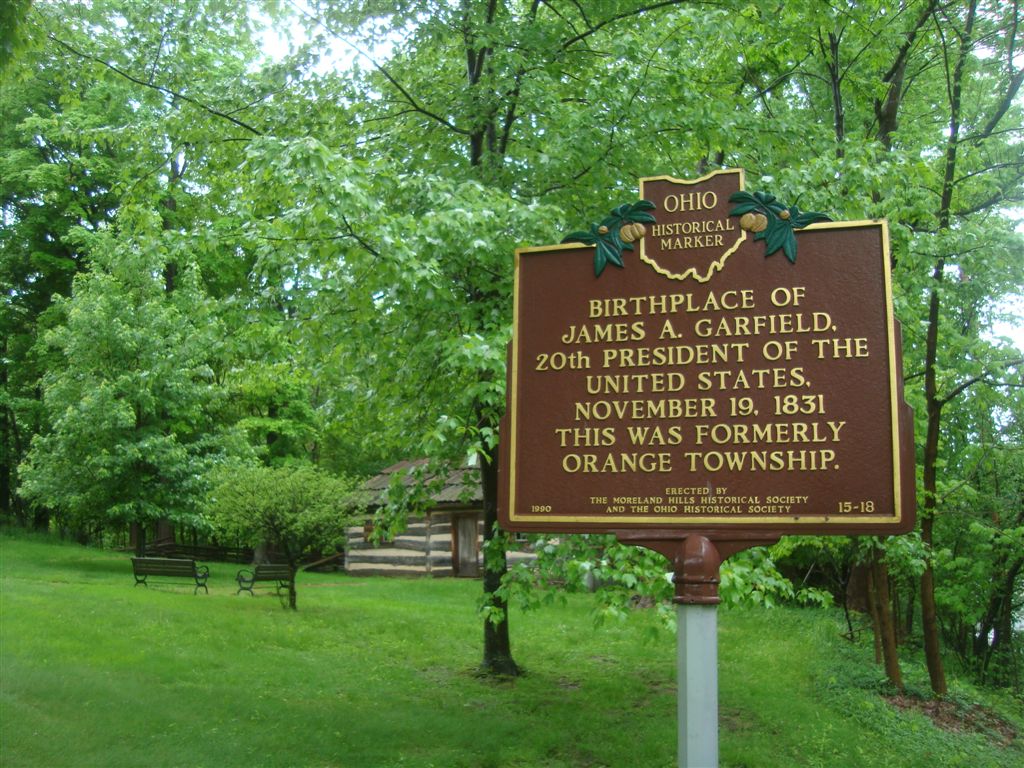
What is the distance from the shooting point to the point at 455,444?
10.6 m

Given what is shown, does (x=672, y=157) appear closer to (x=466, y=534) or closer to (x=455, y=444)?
(x=455, y=444)

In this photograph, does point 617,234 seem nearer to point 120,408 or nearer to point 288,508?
point 288,508

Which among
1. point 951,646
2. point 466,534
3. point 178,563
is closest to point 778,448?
point 951,646

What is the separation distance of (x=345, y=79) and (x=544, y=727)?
308 inches

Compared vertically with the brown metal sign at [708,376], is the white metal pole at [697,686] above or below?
below

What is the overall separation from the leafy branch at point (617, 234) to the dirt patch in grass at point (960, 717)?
28.7 ft

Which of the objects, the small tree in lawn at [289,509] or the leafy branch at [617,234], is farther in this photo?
the small tree in lawn at [289,509]

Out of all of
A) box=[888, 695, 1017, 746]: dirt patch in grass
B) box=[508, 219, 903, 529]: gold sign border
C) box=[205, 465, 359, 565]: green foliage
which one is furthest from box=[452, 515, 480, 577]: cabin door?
box=[508, 219, 903, 529]: gold sign border

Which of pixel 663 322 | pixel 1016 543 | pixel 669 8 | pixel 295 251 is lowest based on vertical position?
pixel 1016 543

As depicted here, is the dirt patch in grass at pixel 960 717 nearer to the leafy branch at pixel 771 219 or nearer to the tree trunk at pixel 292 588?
the leafy branch at pixel 771 219

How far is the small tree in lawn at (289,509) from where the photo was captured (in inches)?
671

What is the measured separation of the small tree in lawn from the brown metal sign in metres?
12.4

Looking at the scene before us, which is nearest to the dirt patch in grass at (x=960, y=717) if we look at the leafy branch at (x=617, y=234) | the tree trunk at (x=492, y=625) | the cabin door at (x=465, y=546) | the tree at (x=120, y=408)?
the tree trunk at (x=492, y=625)

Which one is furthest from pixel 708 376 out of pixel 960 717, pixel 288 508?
pixel 288 508
